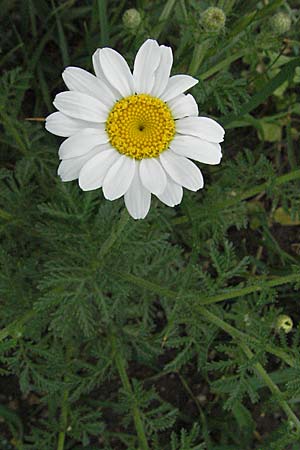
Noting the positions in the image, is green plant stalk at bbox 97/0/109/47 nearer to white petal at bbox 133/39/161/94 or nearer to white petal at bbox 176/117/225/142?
white petal at bbox 133/39/161/94

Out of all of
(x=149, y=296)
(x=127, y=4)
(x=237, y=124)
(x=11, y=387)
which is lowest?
(x=11, y=387)

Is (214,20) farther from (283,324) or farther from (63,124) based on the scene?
(283,324)

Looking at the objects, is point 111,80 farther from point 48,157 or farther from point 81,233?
point 48,157

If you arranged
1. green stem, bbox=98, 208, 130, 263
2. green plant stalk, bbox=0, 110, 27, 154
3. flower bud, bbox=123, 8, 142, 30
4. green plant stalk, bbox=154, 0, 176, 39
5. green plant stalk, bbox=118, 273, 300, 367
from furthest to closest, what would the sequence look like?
green plant stalk, bbox=154, 0, 176, 39, green plant stalk, bbox=0, 110, 27, 154, flower bud, bbox=123, 8, 142, 30, green plant stalk, bbox=118, 273, 300, 367, green stem, bbox=98, 208, 130, 263

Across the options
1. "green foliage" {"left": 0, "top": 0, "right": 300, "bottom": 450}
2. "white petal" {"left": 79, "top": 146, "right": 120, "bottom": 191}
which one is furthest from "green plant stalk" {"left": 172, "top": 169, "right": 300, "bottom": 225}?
"white petal" {"left": 79, "top": 146, "right": 120, "bottom": 191}

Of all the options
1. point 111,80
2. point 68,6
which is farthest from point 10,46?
point 111,80
